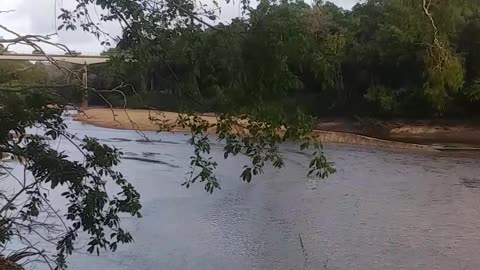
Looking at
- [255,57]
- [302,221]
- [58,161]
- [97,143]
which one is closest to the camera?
[255,57]

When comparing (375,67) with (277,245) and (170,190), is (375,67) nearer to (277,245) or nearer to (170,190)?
(170,190)

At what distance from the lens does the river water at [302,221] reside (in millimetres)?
9586

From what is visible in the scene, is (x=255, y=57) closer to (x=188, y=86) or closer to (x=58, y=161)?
(x=188, y=86)

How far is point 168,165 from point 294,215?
7319 mm

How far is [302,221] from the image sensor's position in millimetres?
12242

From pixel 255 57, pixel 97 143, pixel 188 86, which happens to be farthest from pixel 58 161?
pixel 255 57

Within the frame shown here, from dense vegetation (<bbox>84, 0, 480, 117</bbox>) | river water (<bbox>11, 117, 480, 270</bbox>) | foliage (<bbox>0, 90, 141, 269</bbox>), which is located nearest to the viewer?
dense vegetation (<bbox>84, 0, 480, 117</bbox>)

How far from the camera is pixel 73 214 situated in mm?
Result: 4020

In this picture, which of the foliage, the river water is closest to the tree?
the foliage

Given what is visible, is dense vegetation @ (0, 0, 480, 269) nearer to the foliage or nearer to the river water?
the foliage

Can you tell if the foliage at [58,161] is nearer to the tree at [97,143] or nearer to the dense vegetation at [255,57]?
the tree at [97,143]

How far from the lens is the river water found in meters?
9.59

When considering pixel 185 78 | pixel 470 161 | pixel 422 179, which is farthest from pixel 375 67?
pixel 185 78

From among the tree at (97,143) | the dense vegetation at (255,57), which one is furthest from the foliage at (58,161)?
the dense vegetation at (255,57)
